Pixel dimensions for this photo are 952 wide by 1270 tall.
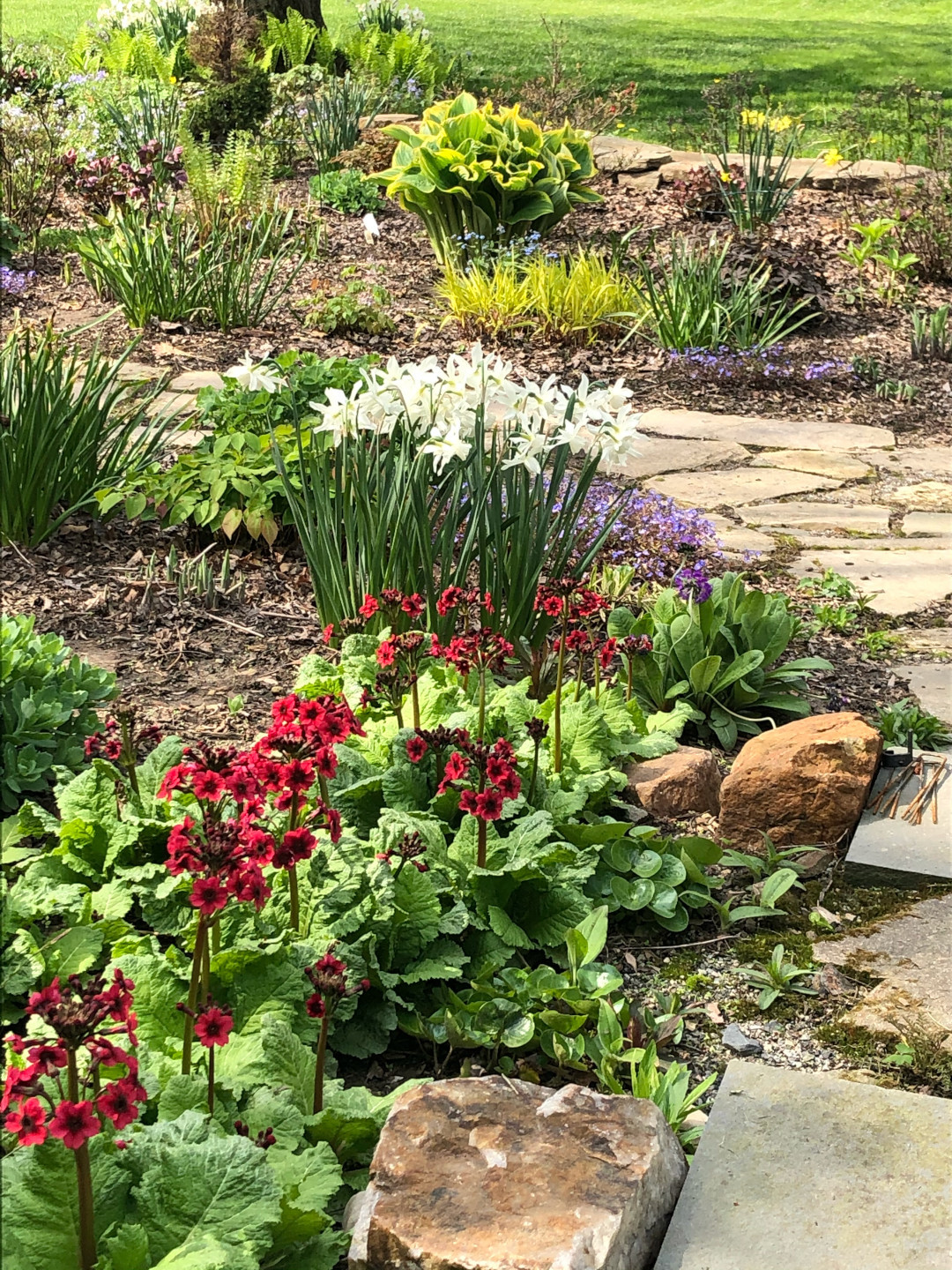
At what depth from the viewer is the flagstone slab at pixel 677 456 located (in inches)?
201

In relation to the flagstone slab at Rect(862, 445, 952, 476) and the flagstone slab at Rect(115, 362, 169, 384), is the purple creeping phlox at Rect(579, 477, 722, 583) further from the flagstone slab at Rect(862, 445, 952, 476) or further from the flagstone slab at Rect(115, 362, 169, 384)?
the flagstone slab at Rect(115, 362, 169, 384)

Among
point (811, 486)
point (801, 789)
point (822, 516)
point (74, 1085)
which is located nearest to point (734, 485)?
point (811, 486)

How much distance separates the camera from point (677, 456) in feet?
17.3

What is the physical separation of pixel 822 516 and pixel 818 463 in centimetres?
71

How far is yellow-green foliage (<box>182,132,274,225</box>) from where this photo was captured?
757 centimetres

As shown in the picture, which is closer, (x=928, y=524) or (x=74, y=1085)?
(x=74, y=1085)

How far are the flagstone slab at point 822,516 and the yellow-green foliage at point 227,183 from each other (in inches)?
171

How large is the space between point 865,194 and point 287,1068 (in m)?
9.01

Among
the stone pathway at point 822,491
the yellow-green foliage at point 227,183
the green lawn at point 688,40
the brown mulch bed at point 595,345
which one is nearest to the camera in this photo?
the stone pathway at point 822,491

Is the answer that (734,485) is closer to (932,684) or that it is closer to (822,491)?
(822,491)

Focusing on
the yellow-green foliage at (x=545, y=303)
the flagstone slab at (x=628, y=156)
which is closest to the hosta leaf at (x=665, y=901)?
the yellow-green foliage at (x=545, y=303)

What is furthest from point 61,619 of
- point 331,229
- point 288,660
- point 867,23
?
point 867,23

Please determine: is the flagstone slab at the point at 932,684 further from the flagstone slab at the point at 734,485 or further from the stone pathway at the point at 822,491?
the flagstone slab at the point at 734,485

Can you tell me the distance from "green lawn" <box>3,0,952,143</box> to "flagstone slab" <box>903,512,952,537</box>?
10.2 metres
